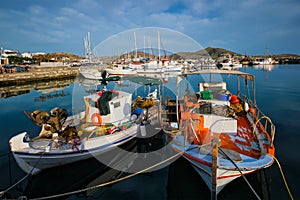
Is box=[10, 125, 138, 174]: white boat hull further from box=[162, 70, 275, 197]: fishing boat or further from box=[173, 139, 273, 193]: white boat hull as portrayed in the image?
box=[173, 139, 273, 193]: white boat hull

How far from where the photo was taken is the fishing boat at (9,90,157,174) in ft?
21.7

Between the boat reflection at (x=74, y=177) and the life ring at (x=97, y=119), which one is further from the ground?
the life ring at (x=97, y=119)

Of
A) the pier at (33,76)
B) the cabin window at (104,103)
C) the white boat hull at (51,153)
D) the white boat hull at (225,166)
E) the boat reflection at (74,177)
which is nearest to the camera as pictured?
the white boat hull at (225,166)

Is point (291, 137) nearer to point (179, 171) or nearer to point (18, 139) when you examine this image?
point (179, 171)

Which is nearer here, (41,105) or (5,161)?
(5,161)

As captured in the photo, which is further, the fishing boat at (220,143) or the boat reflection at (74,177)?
the boat reflection at (74,177)

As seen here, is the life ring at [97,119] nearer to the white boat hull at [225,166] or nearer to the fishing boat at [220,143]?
the fishing boat at [220,143]

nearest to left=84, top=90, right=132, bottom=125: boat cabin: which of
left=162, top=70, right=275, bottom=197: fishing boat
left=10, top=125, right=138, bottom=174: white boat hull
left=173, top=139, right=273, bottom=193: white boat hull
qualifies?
left=10, top=125, right=138, bottom=174: white boat hull

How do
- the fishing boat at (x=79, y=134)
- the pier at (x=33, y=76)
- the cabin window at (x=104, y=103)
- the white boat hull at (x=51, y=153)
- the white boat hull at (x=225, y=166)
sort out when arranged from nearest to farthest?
the white boat hull at (x=225, y=166) < the white boat hull at (x=51, y=153) < the fishing boat at (x=79, y=134) < the cabin window at (x=104, y=103) < the pier at (x=33, y=76)

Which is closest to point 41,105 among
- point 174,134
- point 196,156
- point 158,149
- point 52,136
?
point 52,136

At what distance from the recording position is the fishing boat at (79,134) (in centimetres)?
662

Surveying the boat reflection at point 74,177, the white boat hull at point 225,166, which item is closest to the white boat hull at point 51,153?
the boat reflection at point 74,177

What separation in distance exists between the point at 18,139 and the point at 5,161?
216 cm

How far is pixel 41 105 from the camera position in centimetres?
1861
